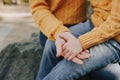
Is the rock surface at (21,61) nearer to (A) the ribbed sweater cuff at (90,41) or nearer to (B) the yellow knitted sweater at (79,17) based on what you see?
(B) the yellow knitted sweater at (79,17)

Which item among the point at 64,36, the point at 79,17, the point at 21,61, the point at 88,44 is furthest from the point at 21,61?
the point at 88,44

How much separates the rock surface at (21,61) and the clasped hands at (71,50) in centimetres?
87

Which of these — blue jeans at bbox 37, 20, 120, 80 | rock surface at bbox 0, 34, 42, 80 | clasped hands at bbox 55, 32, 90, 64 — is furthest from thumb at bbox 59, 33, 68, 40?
rock surface at bbox 0, 34, 42, 80

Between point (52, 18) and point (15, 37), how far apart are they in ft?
9.10

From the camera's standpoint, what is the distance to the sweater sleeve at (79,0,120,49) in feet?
6.67

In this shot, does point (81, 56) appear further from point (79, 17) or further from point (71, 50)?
point (79, 17)

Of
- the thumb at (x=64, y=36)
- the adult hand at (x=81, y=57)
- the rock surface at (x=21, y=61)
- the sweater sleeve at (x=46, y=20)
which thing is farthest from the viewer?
the rock surface at (x=21, y=61)

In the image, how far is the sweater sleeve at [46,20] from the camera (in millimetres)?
2227

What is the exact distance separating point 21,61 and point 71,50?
41.4 inches

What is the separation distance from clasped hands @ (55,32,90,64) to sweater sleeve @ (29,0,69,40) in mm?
116

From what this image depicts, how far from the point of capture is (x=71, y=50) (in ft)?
6.61

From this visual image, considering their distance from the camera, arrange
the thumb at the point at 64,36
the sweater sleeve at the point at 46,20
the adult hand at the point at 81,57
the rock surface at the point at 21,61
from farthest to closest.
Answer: the rock surface at the point at 21,61, the sweater sleeve at the point at 46,20, the thumb at the point at 64,36, the adult hand at the point at 81,57

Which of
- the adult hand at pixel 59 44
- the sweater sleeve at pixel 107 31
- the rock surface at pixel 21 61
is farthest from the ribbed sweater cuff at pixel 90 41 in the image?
the rock surface at pixel 21 61

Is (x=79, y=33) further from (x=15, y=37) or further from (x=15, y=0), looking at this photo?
(x=15, y=0)
